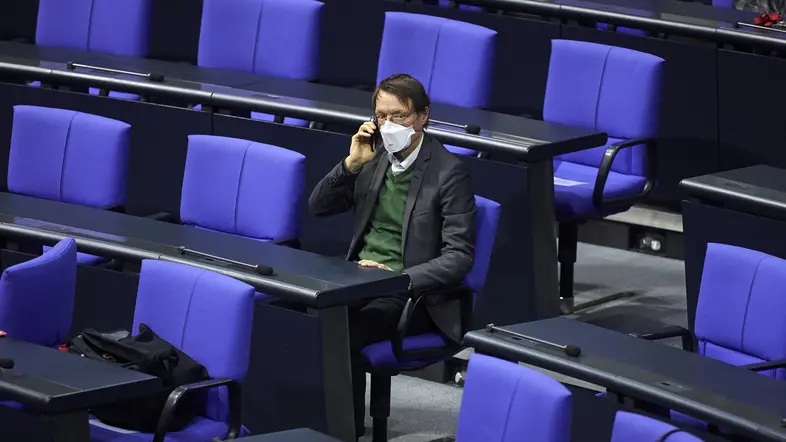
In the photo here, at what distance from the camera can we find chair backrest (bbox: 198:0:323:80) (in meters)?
6.12

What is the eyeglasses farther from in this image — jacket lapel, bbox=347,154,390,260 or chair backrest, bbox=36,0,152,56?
chair backrest, bbox=36,0,152,56

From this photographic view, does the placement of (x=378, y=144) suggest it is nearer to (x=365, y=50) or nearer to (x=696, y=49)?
(x=696, y=49)

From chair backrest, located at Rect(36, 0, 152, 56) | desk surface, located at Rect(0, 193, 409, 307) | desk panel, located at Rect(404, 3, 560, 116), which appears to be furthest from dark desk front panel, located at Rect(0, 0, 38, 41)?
desk surface, located at Rect(0, 193, 409, 307)

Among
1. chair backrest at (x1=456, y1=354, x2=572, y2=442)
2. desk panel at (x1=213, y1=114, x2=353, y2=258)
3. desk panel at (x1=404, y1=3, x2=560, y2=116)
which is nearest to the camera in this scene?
chair backrest at (x1=456, y1=354, x2=572, y2=442)

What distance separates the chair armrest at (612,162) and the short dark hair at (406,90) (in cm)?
107

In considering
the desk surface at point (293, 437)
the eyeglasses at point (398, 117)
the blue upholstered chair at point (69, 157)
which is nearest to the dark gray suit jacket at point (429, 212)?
the eyeglasses at point (398, 117)

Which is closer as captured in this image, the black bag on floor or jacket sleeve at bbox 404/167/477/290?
the black bag on floor

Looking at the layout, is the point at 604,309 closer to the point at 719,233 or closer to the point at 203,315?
the point at 719,233

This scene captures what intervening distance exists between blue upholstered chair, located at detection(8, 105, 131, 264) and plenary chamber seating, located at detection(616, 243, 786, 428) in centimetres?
198

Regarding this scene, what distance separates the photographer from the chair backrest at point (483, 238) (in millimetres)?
4496

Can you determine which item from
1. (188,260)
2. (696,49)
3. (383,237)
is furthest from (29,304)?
(696,49)

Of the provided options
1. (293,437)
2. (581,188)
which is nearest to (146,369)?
(293,437)

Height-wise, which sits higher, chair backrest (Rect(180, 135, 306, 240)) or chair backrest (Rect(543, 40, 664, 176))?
chair backrest (Rect(543, 40, 664, 176))

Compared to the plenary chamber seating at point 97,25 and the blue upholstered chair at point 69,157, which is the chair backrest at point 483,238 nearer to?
the blue upholstered chair at point 69,157
